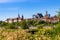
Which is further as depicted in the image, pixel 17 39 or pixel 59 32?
pixel 59 32

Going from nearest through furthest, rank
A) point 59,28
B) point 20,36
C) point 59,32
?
point 20,36 < point 59,32 < point 59,28

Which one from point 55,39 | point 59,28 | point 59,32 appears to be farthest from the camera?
point 59,28

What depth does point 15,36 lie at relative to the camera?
42.2 feet

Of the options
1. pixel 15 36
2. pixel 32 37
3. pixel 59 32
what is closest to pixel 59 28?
pixel 59 32

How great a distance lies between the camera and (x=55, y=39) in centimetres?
1222

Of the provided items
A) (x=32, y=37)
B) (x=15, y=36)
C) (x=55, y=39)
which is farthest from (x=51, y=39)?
(x=15, y=36)

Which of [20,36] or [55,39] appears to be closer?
[55,39]

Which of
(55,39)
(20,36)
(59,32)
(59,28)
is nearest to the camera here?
(55,39)

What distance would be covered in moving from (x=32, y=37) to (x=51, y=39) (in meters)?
1.26

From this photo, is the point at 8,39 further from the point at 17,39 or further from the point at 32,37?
the point at 32,37

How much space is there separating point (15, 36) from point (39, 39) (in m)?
1.46

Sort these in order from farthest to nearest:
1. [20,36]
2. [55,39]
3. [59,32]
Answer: [59,32]
[20,36]
[55,39]

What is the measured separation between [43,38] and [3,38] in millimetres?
2569

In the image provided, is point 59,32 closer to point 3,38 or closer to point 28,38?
point 28,38
